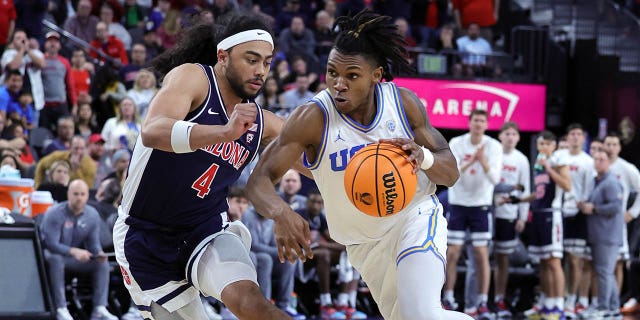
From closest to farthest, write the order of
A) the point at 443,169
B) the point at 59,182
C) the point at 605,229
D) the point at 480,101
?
the point at 443,169 < the point at 59,182 < the point at 605,229 < the point at 480,101

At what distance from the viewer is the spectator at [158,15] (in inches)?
567

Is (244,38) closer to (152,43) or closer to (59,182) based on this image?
(59,182)

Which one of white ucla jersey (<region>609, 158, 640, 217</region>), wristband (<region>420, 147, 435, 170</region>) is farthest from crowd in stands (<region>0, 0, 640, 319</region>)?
wristband (<region>420, 147, 435, 170</region>)

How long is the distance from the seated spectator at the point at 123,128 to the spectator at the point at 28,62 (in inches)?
38.3

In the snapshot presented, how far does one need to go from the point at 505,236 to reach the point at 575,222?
3.31 ft

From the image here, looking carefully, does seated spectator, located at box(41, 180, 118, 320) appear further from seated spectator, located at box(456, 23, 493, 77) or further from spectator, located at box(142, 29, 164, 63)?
seated spectator, located at box(456, 23, 493, 77)

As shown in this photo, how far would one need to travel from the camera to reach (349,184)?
480cm

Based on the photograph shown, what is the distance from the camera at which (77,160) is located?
10.4 metres

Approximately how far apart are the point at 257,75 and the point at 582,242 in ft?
24.1

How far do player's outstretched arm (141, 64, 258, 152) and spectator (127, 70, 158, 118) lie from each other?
23.3ft

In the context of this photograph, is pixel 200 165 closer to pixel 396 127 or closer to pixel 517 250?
pixel 396 127

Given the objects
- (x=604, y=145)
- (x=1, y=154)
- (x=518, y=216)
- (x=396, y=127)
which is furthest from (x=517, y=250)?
(x=396, y=127)

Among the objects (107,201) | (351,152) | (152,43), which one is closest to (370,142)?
(351,152)

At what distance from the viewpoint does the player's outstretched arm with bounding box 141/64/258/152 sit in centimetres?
438
